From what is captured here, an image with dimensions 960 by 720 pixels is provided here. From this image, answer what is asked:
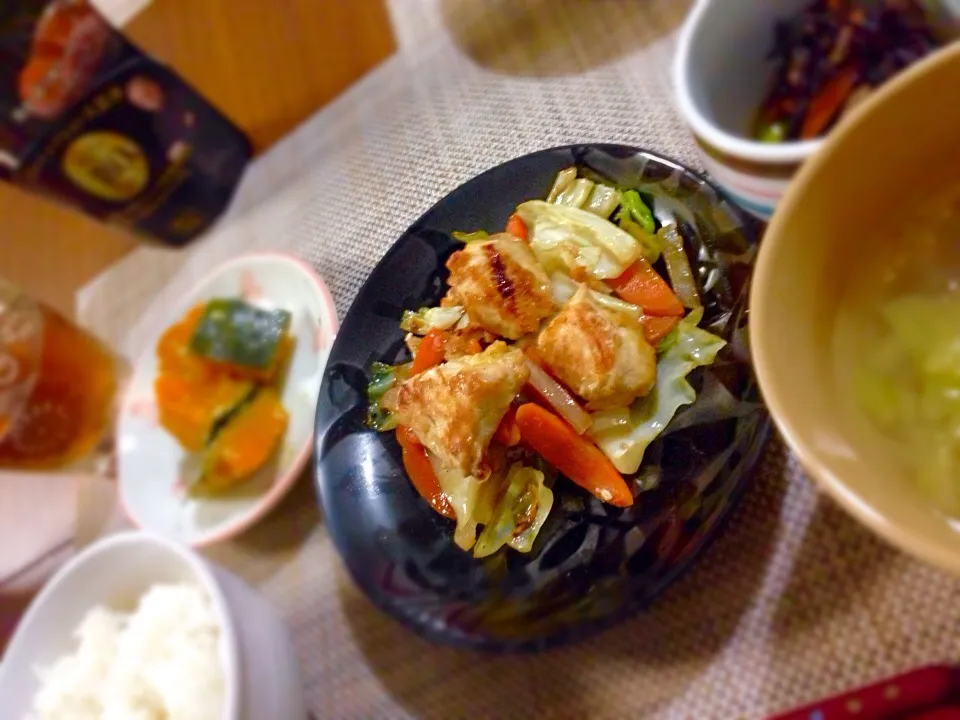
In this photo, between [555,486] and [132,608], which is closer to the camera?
[555,486]

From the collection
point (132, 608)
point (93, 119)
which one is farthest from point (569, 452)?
point (93, 119)

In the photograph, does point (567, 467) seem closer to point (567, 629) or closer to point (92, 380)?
point (567, 629)

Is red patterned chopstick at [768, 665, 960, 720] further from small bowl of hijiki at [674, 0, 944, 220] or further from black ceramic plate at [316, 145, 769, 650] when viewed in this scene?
small bowl of hijiki at [674, 0, 944, 220]

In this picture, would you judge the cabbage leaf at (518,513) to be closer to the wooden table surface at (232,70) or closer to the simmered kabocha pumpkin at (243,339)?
the simmered kabocha pumpkin at (243,339)

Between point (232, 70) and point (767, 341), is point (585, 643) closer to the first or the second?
point (767, 341)

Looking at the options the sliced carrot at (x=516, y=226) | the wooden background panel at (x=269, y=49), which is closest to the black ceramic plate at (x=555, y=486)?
the sliced carrot at (x=516, y=226)

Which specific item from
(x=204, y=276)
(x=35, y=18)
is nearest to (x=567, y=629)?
(x=204, y=276)
